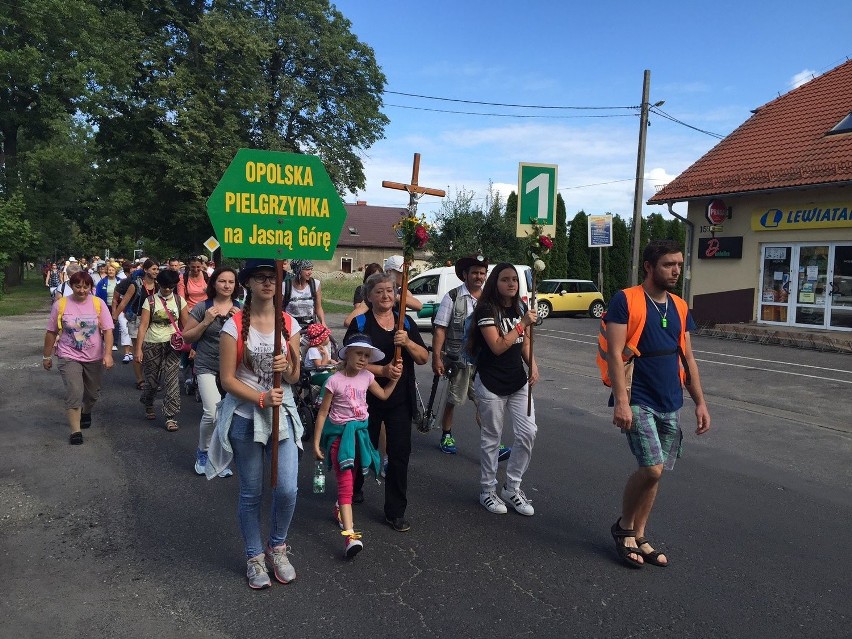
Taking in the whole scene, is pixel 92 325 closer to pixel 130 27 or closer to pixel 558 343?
pixel 558 343

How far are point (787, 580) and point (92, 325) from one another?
20.2 ft

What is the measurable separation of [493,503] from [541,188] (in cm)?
337

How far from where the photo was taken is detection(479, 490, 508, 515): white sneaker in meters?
4.91

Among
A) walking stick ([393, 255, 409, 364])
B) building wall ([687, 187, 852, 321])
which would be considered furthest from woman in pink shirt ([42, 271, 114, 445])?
building wall ([687, 187, 852, 321])

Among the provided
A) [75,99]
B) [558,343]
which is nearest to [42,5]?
[75,99]

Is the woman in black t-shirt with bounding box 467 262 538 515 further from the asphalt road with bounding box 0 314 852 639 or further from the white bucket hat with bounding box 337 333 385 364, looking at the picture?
the white bucket hat with bounding box 337 333 385 364

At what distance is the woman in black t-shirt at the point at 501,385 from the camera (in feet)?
16.1

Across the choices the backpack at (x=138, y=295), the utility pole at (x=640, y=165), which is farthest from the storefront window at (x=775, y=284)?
the backpack at (x=138, y=295)

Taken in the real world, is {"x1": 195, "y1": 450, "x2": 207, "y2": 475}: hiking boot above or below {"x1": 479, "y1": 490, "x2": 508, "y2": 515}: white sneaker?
below

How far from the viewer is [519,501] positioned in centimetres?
494

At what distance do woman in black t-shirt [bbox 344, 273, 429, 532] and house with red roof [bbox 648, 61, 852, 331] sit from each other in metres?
14.5

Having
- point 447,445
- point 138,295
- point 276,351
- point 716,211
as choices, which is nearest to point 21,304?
point 138,295

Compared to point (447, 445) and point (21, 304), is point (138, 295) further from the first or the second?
point (21, 304)

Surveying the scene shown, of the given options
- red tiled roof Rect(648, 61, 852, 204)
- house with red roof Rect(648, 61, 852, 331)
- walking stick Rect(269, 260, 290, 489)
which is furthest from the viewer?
red tiled roof Rect(648, 61, 852, 204)
